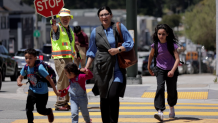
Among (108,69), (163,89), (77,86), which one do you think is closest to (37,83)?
(77,86)

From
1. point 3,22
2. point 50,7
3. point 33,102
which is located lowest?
point 33,102

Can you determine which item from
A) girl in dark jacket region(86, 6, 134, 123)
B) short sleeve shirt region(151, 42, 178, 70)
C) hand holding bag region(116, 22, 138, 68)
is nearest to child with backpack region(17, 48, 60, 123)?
girl in dark jacket region(86, 6, 134, 123)

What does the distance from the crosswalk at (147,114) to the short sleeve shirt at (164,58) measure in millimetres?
879

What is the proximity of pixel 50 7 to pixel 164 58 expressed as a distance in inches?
115

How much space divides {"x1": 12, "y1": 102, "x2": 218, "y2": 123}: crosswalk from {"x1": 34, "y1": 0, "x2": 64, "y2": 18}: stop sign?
81.3 inches

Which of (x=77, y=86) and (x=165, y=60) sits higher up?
(x=165, y=60)

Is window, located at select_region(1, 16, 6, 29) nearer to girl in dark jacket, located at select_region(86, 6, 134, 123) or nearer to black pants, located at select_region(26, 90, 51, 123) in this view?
black pants, located at select_region(26, 90, 51, 123)

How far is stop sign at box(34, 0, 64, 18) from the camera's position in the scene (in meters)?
9.30

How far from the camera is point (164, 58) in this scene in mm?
7605

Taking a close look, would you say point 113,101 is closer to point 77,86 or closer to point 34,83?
point 77,86

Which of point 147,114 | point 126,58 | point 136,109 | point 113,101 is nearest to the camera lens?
point 113,101

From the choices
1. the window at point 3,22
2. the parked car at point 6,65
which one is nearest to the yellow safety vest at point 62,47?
the parked car at point 6,65

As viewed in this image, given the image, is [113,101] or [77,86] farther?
[77,86]

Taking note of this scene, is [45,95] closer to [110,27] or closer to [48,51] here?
[110,27]
